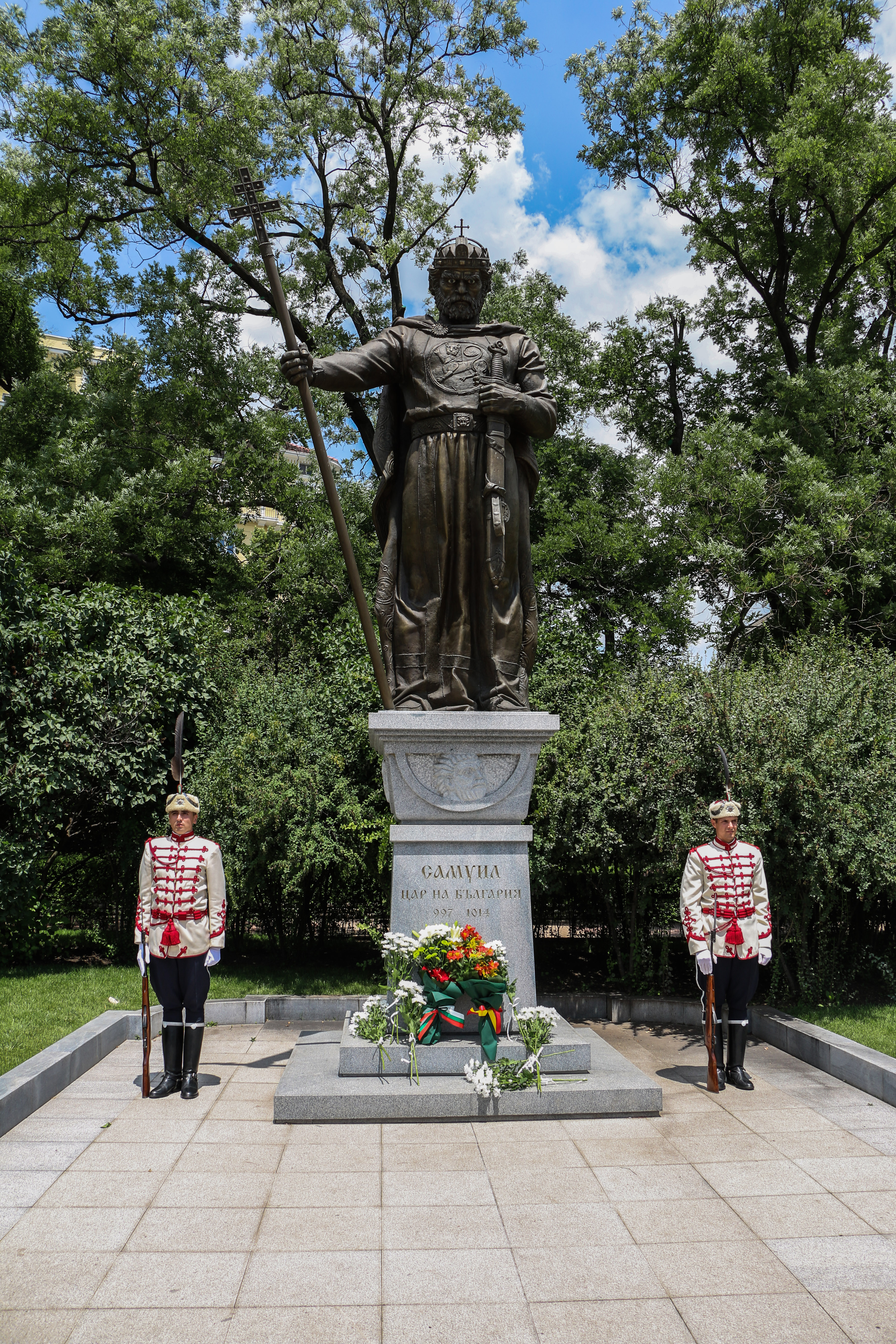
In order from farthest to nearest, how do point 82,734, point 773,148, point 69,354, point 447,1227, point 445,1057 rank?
point 69,354, point 773,148, point 82,734, point 445,1057, point 447,1227

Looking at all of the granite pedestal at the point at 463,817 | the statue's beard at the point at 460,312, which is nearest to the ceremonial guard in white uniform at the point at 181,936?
the granite pedestal at the point at 463,817

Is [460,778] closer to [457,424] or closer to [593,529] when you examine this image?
[457,424]

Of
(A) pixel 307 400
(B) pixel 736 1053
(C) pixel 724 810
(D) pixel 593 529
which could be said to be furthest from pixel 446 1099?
(D) pixel 593 529

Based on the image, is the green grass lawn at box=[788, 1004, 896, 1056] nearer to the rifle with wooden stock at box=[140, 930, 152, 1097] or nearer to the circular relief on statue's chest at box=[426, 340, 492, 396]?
the rifle with wooden stock at box=[140, 930, 152, 1097]

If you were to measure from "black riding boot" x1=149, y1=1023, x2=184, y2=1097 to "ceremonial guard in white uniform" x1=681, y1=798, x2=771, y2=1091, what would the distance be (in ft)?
10.5

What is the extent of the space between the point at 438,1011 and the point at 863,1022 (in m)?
3.96

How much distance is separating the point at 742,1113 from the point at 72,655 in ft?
25.1

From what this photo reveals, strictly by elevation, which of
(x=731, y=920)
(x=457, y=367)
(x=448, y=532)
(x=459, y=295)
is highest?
(x=459, y=295)

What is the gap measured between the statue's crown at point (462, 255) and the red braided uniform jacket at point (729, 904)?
4.29m

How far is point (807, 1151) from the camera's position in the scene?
4.93 meters

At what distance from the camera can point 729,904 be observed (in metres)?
6.17

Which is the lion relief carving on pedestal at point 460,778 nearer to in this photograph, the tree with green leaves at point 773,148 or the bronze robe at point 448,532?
the bronze robe at point 448,532

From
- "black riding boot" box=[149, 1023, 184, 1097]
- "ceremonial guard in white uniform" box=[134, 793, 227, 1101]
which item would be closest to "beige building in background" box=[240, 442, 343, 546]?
"ceremonial guard in white uniform" box=[134, 793, 227, 1101]

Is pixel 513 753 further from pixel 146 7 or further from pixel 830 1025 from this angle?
pixel 146 7
